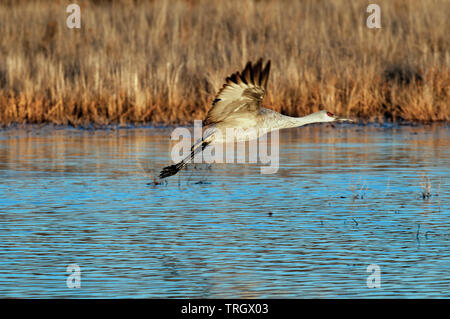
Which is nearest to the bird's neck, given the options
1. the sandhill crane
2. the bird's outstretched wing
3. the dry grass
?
the sandhill crane

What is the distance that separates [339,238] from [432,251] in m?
0.90

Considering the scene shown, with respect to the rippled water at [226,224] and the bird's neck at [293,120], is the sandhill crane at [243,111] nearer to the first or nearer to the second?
the bird's neck at [293,120]

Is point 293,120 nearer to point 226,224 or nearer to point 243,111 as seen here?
point 243,111

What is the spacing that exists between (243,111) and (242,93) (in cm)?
42

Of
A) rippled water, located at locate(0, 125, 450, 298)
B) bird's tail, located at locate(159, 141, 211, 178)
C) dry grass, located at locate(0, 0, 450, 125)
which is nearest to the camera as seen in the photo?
rippled water, located at locate(0, 125, 450, 298)

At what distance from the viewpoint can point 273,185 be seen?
12.3m

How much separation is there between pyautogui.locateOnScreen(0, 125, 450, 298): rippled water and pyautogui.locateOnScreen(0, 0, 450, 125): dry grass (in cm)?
330

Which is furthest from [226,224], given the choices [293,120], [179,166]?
[293,120]

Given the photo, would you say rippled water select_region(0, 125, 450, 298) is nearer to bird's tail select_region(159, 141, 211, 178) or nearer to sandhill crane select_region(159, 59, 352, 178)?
bird's tail select_region(159, 141, 211, 178)

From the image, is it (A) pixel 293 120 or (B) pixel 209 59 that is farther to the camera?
(B) pixel 209 59

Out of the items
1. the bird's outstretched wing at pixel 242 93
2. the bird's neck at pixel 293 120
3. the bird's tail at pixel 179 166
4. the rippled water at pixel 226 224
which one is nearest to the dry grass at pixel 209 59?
the rippled water at pixel 226 224

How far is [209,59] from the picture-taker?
21.8 meters

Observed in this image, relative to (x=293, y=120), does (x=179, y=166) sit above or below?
below

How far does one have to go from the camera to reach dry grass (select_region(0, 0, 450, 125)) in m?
19.2
